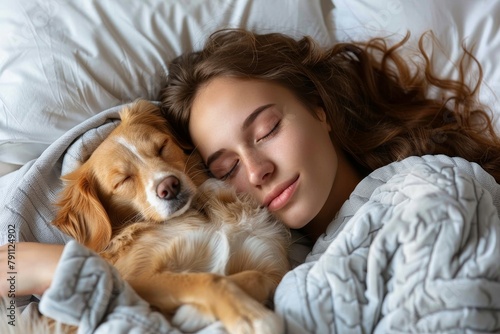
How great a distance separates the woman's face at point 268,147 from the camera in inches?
A: 66.2

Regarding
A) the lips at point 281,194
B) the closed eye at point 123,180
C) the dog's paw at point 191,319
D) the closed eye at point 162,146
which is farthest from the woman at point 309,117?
the dog's paw at point 191,319

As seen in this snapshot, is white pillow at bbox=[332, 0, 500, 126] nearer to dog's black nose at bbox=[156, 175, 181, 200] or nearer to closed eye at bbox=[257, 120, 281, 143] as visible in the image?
closed eye at bbox=[257, 120, 281, 143]

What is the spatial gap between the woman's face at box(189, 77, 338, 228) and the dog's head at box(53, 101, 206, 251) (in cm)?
15

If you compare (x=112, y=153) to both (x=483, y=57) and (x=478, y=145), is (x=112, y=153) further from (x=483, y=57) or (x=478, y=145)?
(x=483, y=57)

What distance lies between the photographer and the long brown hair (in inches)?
76.0

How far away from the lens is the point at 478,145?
2010 millimetres

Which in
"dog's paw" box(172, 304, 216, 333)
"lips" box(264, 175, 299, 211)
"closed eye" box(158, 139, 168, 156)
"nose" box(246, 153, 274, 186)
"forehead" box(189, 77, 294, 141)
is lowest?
"dog's paw" box(172, 304, 216, 333)

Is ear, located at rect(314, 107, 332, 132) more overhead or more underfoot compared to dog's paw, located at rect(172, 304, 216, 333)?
more overhead

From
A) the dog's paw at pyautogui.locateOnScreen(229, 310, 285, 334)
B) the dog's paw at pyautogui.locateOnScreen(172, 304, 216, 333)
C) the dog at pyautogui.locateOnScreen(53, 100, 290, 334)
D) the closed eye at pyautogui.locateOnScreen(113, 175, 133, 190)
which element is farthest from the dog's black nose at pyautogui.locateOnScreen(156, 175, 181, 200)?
the dog's paw at pyautogui.locateOnScreen(229, 310, 285, 334)

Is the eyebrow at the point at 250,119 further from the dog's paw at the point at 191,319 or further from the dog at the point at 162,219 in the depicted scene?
the dog's paw at the point at 191,319

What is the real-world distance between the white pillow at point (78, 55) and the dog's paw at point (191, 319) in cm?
92

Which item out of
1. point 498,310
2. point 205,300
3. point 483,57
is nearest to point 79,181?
point 205,300

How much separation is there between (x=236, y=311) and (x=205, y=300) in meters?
0.09

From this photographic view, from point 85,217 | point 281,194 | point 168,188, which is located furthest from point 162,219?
point 281,194
